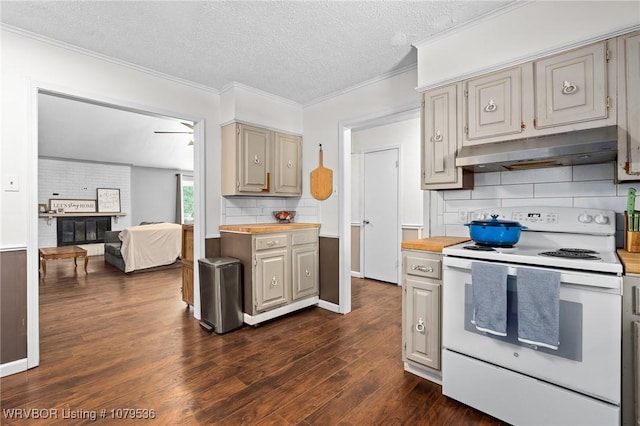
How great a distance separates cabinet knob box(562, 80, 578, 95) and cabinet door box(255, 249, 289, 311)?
2.63m

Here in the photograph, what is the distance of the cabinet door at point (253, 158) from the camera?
3301mm

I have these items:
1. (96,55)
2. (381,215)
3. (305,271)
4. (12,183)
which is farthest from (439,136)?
(12,183)

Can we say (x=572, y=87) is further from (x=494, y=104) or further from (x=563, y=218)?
(x=563, y=218)

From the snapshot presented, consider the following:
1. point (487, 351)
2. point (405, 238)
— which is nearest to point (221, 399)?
point (487, 351)

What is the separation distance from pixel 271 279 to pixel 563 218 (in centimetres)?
248

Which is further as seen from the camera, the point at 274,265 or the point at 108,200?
the point at 108,200

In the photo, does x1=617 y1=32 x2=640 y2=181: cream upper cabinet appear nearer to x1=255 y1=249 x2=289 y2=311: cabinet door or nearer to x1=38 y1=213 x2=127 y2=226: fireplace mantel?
x1=255 y1=249 x2=289 y2=311: cabinet door

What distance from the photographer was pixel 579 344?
1.43 m

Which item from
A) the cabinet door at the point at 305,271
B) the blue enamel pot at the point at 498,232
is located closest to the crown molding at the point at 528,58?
the blue enamel pot at the point at 498,232

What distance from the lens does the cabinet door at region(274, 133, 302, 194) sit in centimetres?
366

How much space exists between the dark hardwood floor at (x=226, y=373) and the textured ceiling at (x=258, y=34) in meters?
2.52

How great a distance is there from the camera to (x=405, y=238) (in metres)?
4.69

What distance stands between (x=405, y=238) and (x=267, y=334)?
266 centimetres

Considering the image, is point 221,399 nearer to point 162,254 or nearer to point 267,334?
point 267,334
